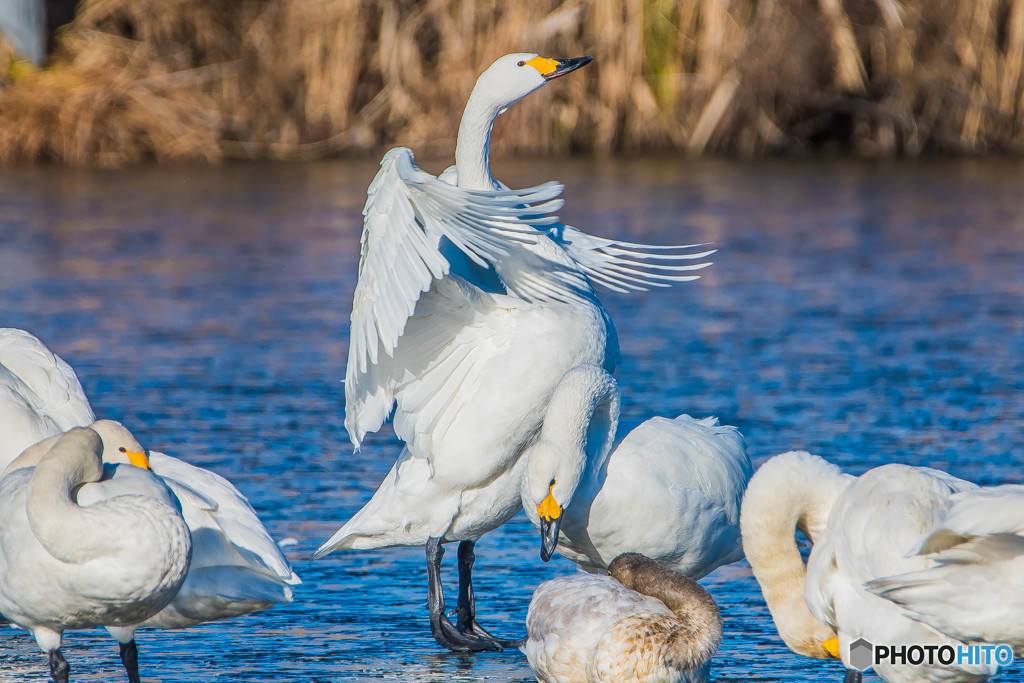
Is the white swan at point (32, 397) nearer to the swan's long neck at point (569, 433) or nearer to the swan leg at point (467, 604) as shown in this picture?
the swan leg at point (467, 604)

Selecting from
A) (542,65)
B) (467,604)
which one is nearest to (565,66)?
(542,65)

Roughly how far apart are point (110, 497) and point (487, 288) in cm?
195

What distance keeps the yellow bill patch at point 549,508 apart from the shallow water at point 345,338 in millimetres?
559

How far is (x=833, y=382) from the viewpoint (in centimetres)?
926

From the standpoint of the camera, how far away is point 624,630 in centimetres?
479

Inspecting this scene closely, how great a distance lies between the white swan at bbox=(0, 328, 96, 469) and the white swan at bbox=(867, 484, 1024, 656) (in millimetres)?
3192

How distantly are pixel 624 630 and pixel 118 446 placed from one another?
183cm

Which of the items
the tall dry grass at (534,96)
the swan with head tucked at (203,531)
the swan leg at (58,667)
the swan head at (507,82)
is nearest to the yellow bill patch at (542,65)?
the swan head at (507,82)

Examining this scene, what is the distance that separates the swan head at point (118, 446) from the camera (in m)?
5.26

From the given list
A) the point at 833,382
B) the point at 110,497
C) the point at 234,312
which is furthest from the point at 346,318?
the point at 110,497

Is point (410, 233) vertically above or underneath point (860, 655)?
above

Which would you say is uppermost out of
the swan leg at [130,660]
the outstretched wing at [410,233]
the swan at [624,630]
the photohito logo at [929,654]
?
the outstretched wing at [410,233]

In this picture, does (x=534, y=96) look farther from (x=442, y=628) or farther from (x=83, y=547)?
(x=83, y=547)

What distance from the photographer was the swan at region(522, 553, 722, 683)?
4.75m
